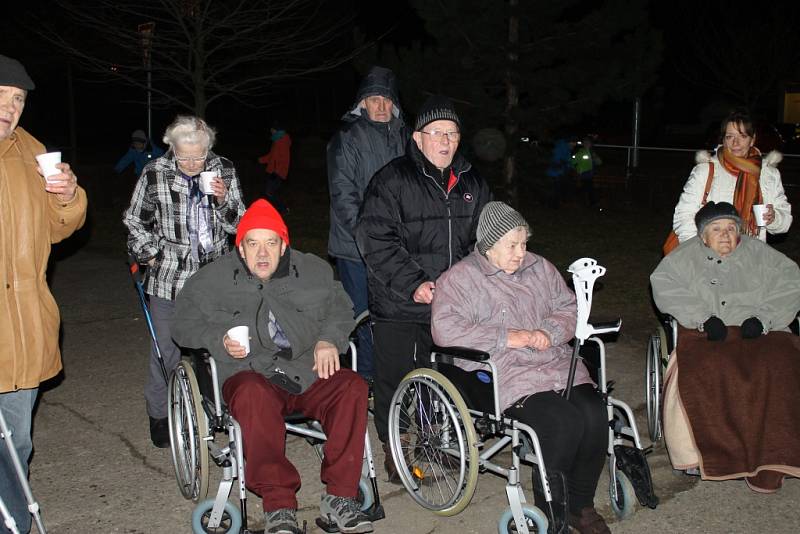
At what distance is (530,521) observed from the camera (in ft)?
11.9

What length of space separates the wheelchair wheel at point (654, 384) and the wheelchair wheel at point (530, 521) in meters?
1.46

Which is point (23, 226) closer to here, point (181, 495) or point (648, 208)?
point (181, 495)

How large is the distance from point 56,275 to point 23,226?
6918mm

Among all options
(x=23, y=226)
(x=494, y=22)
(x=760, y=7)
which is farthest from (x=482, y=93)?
(x=760, y=7)

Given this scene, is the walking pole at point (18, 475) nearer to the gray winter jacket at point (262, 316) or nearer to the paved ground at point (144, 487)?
the paved ground at point (144, 487)

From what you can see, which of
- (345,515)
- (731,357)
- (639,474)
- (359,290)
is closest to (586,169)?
(359,290)

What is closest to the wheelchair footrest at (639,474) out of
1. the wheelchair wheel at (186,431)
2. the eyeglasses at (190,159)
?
the wheelchair wheel at (186,431)

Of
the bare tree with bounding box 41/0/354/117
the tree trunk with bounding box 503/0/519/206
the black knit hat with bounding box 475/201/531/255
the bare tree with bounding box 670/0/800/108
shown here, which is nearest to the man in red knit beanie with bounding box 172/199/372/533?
the black knit hat with bounding box 475/201/531/255

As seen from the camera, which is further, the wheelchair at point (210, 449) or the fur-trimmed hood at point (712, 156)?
the fur-trimmed hood at point (712, 156)

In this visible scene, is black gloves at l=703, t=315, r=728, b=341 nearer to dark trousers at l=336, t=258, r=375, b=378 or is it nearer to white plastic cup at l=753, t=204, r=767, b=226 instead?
white plastic cup at l=753, t=204, r=767, b=226

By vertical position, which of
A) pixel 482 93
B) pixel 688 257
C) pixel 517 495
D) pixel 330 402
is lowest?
pixel 517 495

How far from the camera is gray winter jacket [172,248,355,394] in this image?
4.06 m

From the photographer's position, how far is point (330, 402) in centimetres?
396

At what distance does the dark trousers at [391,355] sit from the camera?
14.9 feet
